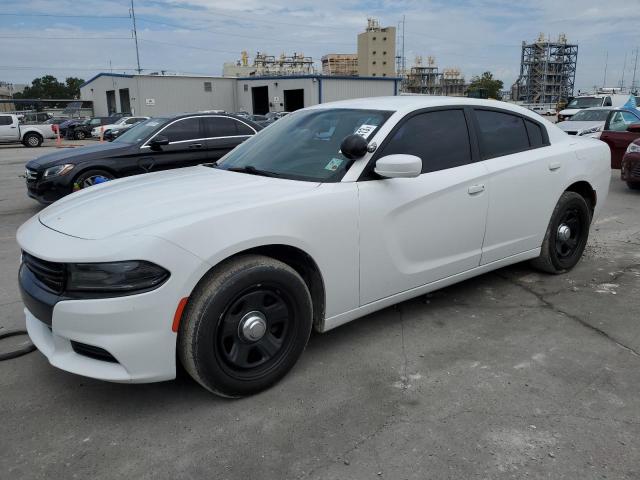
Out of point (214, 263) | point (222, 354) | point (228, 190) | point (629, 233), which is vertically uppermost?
point (228, 190)

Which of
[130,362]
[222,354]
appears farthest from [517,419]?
[130,362]

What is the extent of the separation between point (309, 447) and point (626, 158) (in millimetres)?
8947

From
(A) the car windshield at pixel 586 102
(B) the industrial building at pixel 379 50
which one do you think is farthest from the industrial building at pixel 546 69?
(A) the car windshield at pixel 586 102

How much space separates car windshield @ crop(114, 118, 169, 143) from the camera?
872 cm

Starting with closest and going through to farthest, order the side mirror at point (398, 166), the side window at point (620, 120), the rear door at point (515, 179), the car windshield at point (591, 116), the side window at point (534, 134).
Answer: the side mirror at point (398, 166) < the rear door at point (515, 179) < the side window at point (534, 134) < the side window at point (620, 120) < the car windshield at point (591, 116)

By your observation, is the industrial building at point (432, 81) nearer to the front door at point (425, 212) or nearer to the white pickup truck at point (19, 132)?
the white pickup truck at point (19, 132)

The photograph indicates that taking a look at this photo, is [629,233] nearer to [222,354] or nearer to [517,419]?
[517,419]

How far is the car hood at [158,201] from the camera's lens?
2658 mm

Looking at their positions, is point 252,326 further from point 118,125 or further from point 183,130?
point 118,125

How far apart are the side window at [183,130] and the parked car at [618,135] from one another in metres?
7.59

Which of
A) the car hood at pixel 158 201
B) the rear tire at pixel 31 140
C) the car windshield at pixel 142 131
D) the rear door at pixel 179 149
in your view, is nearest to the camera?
the car hood at pixel 158 201

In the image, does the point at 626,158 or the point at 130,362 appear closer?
the point at 130,362

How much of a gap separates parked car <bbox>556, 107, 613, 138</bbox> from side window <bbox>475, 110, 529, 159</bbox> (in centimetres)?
954

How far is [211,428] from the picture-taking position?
104 inches
